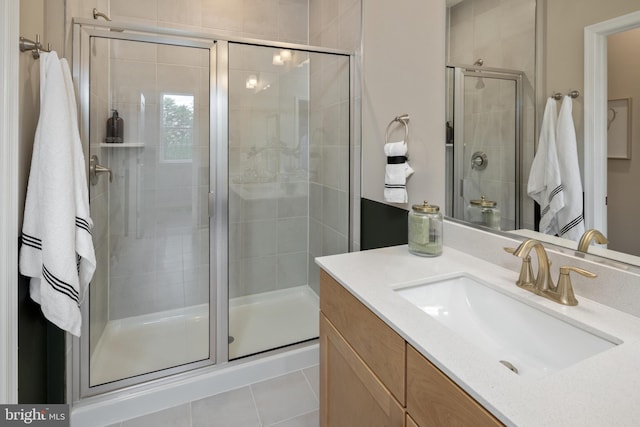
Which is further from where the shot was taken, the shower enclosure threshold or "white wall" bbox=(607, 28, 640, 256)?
the shower enclosure threshold

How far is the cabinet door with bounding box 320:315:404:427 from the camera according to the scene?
0.82 m

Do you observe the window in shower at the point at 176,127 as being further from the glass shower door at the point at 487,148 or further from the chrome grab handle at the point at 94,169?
the glass shower door at the point at 487,148

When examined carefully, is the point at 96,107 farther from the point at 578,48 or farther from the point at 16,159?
the point at 578,48

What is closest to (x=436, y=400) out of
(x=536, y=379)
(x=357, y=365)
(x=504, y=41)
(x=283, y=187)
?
(x=536, y=379)

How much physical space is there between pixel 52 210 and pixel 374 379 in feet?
3.97

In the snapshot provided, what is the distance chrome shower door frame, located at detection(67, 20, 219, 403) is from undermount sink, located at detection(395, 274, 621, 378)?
119 cm

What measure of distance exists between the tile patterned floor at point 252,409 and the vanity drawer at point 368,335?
76 cm

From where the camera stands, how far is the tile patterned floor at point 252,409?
1.55 meters

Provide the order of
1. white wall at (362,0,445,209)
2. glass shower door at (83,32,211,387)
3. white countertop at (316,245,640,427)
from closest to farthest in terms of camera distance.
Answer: white countertop at (316,245,640,427) < white wall at (362,0,445,209) < glass shower door at (83,32,211,387)

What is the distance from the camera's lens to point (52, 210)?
1.18 m

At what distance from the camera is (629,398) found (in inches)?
20.8

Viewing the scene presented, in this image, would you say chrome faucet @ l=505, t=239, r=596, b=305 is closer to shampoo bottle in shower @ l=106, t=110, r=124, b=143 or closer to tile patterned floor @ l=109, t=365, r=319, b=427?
tile patterned floor @ l=109, t=365, r=319, b=427

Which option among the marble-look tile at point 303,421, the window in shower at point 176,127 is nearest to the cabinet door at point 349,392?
the marble-look tile at point 303,421

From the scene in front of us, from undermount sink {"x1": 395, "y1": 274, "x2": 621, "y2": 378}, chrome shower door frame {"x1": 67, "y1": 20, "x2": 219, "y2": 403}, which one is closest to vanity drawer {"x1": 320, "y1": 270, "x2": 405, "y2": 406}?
undermount sink {"x1": 395, "y1": 274, "x2": 621, "y2": 378}
